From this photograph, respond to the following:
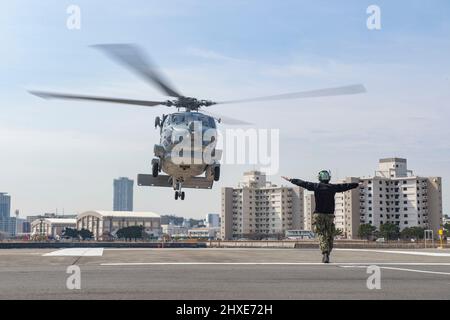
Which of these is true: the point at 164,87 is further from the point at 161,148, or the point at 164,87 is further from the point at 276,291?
the point at 276,291

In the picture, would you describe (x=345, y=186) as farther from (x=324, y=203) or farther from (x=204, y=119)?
(x=204, y=119)

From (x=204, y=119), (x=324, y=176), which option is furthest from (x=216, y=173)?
(x=324, y=176)

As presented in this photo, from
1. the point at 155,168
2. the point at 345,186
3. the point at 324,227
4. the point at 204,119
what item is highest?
the point at 204,119

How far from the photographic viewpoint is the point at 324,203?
1683cm

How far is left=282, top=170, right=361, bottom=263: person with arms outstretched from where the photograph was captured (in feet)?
55.0

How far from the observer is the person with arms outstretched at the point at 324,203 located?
16750 millimetres

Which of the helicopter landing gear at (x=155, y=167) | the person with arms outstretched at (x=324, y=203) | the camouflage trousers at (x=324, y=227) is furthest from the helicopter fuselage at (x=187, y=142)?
the camouflage trousers at (x=324, y=227)

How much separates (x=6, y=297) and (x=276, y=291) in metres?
4.41

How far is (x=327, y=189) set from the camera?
1678cm

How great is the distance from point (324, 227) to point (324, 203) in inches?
28.4

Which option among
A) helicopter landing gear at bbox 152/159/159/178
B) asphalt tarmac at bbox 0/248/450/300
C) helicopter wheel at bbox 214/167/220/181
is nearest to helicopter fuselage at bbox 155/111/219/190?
helicopter wheel at bbox 214/167/220/181

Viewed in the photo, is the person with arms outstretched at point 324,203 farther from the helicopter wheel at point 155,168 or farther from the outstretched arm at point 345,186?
the helicopter wheel at point 155,168
